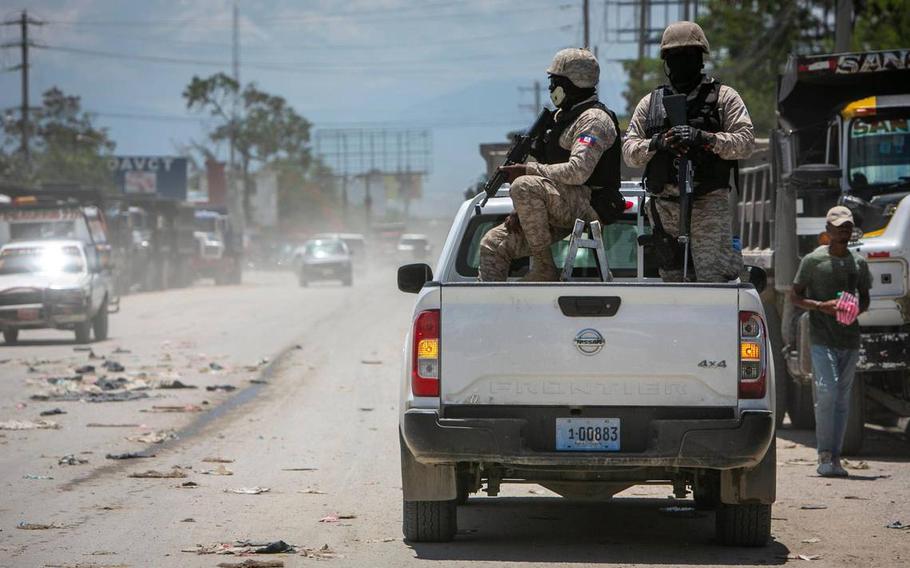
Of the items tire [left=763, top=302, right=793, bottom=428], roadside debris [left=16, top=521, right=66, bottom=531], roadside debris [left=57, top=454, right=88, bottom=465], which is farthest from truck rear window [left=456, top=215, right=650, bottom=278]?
tire [left=763, top=302, right=793, bottom=428]

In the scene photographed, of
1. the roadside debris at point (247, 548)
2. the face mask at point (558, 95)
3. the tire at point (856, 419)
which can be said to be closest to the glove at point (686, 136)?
the face mask at point (558, 95)

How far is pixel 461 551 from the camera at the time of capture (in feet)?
24.4

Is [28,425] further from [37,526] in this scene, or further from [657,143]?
[657,143]

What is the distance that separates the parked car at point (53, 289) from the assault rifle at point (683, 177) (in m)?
18.9

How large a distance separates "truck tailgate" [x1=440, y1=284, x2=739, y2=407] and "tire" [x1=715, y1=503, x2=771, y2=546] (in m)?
0.84

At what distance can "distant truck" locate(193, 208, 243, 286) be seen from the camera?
6072 cm

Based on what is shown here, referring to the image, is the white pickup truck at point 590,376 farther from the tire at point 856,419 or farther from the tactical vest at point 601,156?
the tire at point 856,419

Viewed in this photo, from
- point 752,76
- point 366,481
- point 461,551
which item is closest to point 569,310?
point 461,551

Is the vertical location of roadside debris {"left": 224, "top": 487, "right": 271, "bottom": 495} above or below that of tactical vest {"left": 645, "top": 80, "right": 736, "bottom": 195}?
below

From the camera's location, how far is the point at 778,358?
13531mm

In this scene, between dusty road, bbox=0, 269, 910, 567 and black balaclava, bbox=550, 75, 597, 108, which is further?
black balaclava, bbox=550, 75, 597, 108

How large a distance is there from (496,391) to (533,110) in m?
97.9

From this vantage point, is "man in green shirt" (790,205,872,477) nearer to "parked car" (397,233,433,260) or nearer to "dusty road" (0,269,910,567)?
"dusty road" (0,269,910,567)

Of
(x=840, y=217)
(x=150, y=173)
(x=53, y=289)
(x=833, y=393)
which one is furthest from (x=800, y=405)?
(x=150, y=173)
